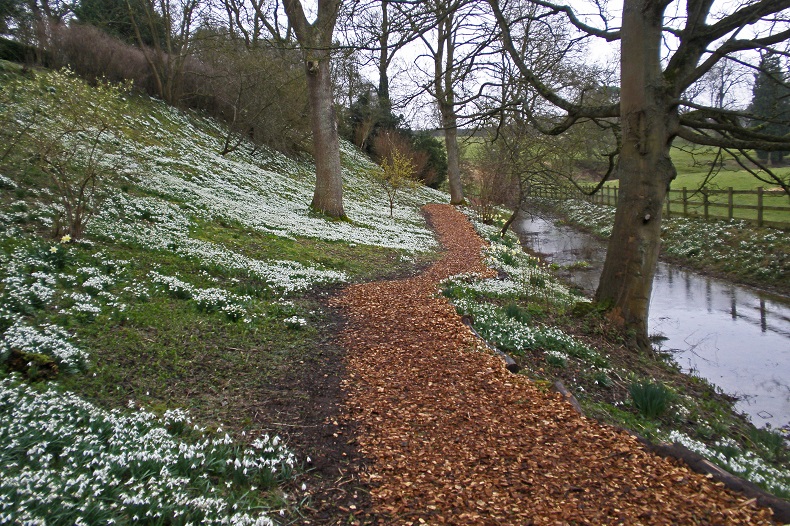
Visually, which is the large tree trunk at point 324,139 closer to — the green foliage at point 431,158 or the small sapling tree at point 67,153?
the small sapling tree at point 67,153

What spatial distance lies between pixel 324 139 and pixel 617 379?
14303mm

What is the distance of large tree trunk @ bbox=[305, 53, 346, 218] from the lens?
59.1 ft

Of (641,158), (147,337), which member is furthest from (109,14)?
(641,158)

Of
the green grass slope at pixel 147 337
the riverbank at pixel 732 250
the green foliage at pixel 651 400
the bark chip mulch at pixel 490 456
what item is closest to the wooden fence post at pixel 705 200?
the riverbank at pixel 732 250

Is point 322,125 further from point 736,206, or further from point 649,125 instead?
point 736,206

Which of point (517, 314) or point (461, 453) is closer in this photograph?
point (461, 453)

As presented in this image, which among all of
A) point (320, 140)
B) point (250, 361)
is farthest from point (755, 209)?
point (250, 361)

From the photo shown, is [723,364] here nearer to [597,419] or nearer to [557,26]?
[597,419]

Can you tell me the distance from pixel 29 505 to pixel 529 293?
9.76 metres

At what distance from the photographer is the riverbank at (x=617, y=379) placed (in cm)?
557

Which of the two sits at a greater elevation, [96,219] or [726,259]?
[96,219]

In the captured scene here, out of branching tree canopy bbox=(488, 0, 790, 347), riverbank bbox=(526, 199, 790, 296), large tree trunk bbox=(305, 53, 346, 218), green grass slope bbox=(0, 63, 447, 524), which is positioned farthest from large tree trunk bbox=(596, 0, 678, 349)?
large tree trunk bbox=(305, 53, 346, 218)

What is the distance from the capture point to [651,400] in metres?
6.09

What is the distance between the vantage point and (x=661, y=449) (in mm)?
4555
